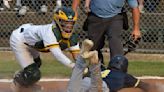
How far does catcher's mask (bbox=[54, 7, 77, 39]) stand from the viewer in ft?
21.5

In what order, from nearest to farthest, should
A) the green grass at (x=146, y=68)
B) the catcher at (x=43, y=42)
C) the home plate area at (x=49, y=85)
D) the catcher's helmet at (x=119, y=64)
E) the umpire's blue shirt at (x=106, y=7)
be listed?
the catcher's helmet at (x=119, y=64) < the catcher at (x=43, y=42) < the home plate area at (x=49, y=85) < the umpire's blue shirt at (x=106, y=7) < the green grass at (x=146, y=68)

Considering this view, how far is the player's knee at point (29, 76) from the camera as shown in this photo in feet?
23.0

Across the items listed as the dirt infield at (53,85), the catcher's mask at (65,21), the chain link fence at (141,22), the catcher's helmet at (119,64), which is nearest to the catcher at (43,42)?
the catcher's mask at (65,21)

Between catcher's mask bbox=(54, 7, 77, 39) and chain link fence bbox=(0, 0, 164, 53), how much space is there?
4739 millimetres

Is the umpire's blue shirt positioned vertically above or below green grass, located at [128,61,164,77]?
above

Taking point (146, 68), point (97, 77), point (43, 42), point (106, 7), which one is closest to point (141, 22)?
point (146, 68)

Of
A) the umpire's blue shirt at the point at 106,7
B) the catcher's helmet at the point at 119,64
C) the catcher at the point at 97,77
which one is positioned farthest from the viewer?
the umpire's blue shirt at the point at 106,7

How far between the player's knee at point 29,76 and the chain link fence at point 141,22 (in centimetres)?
432

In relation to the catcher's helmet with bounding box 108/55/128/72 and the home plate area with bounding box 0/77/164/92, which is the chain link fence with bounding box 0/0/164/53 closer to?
the home plate area with bounding box 0/77/164/92


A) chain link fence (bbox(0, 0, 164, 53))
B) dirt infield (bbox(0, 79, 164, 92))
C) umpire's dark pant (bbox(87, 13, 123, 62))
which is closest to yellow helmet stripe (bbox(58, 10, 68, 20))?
umpire's dark pant (bbox(87, 13, 123, 62))

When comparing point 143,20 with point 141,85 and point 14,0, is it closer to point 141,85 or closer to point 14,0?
point 14,0

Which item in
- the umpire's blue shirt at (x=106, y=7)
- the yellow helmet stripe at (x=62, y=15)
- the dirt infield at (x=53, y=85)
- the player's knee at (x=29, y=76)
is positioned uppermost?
the yellow helmet stripe at (x=62, y=15)

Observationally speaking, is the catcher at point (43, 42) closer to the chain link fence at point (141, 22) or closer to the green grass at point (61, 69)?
the green grass at point (61, 69)

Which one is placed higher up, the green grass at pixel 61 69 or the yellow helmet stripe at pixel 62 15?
the yellow helmet stripe at pixel 62 15
